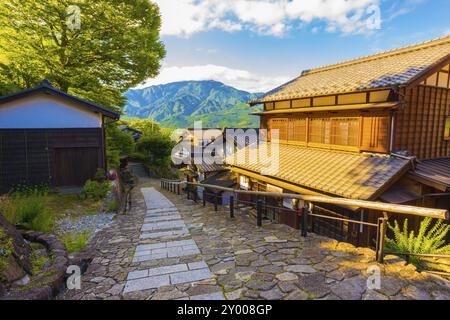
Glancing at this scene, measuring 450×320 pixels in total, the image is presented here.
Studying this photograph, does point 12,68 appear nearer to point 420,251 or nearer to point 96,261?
point 96,261

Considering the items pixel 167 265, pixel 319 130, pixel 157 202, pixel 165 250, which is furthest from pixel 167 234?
pixel 157 202

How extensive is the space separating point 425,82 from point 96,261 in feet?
42.9

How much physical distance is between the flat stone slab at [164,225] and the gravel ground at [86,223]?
1700 millimetres

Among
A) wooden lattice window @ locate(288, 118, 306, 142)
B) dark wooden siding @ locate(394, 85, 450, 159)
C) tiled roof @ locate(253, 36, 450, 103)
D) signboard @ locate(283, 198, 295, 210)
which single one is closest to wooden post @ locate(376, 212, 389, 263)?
Answer: dark wooden siding @ locate(394, 85, 450, 159)

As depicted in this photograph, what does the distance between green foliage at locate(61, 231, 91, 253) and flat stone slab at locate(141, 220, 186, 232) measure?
5.57 ft

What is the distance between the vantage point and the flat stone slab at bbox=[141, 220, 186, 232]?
7952 millimetres

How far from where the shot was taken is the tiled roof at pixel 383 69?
29.1 ft

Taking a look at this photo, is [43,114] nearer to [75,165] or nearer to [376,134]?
[75,165]

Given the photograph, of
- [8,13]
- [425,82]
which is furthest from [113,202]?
[425,82]

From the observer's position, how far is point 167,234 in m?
7.16

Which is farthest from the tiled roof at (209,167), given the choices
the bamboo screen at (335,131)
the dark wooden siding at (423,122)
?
the dark wooden siding at (423,122)

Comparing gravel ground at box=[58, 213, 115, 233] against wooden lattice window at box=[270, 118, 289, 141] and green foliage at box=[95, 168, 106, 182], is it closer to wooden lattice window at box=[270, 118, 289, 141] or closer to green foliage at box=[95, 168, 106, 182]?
green foliage at box=[95, 168, 106, 182]

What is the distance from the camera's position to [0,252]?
3.60m

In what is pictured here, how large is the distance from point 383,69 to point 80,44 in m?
17.4
